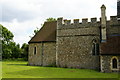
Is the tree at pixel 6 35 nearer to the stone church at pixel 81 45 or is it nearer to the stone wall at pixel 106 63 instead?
the stone church at pixel 81 45

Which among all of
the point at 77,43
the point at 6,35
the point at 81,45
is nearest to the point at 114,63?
the point at 81,45

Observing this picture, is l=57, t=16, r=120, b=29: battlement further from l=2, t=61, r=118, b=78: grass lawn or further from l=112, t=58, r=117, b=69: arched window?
l=2, t=61, r=118, b=78: grass lawn

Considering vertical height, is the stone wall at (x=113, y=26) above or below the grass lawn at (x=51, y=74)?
above

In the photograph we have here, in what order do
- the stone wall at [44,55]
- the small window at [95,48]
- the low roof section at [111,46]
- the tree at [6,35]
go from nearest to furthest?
the low roof section at [111,46], the small window at [95,48], the stone wall at [44,55], the tree at [6,35]

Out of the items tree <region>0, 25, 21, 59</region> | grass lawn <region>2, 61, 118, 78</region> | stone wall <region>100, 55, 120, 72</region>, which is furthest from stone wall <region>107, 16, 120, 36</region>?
tree <region>0, 25, 21, 59</region>

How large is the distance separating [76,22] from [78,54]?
5410 millimetres

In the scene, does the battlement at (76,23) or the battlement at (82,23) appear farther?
the battlement at (76,23)

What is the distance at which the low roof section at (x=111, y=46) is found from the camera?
2233 centimetres

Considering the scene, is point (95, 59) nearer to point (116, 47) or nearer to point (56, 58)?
point (116, 47)

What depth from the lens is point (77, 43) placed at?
2769 cm

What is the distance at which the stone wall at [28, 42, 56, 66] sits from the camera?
29794mm

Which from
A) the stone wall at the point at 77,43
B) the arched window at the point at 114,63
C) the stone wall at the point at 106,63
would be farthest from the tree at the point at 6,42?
the arched window at the point at 114,63

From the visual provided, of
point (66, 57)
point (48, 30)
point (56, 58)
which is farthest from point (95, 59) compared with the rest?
point (48, 30)

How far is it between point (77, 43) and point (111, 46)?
6.15m
